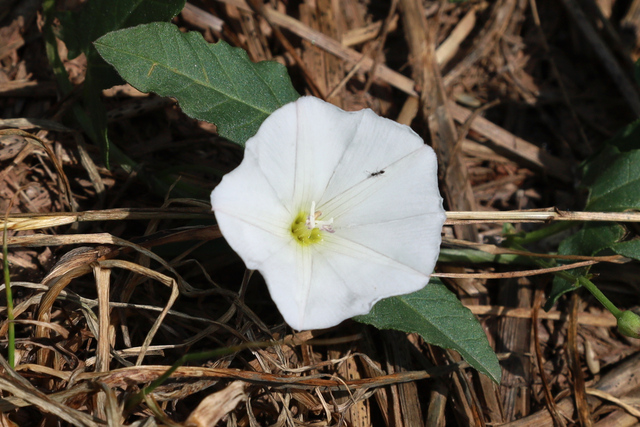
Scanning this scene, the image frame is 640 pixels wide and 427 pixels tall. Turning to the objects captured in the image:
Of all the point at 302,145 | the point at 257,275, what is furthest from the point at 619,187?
the point at 257,275

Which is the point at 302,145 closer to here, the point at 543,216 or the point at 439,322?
the point at 439,322

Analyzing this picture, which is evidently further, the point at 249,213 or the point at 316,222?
the point at 316,222

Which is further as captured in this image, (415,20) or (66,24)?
(415,20)

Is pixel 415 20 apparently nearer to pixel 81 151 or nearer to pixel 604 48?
pixel 604 48

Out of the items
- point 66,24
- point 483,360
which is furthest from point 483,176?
point 66,24

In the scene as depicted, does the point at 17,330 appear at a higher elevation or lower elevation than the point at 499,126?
lower

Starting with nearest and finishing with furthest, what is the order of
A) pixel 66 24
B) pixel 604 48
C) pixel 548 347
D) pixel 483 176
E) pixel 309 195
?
1. pixel 309 195
2. pixel 66 24
3. pixel 548 347
4. pixel 483 176
5. pixel 604 48
